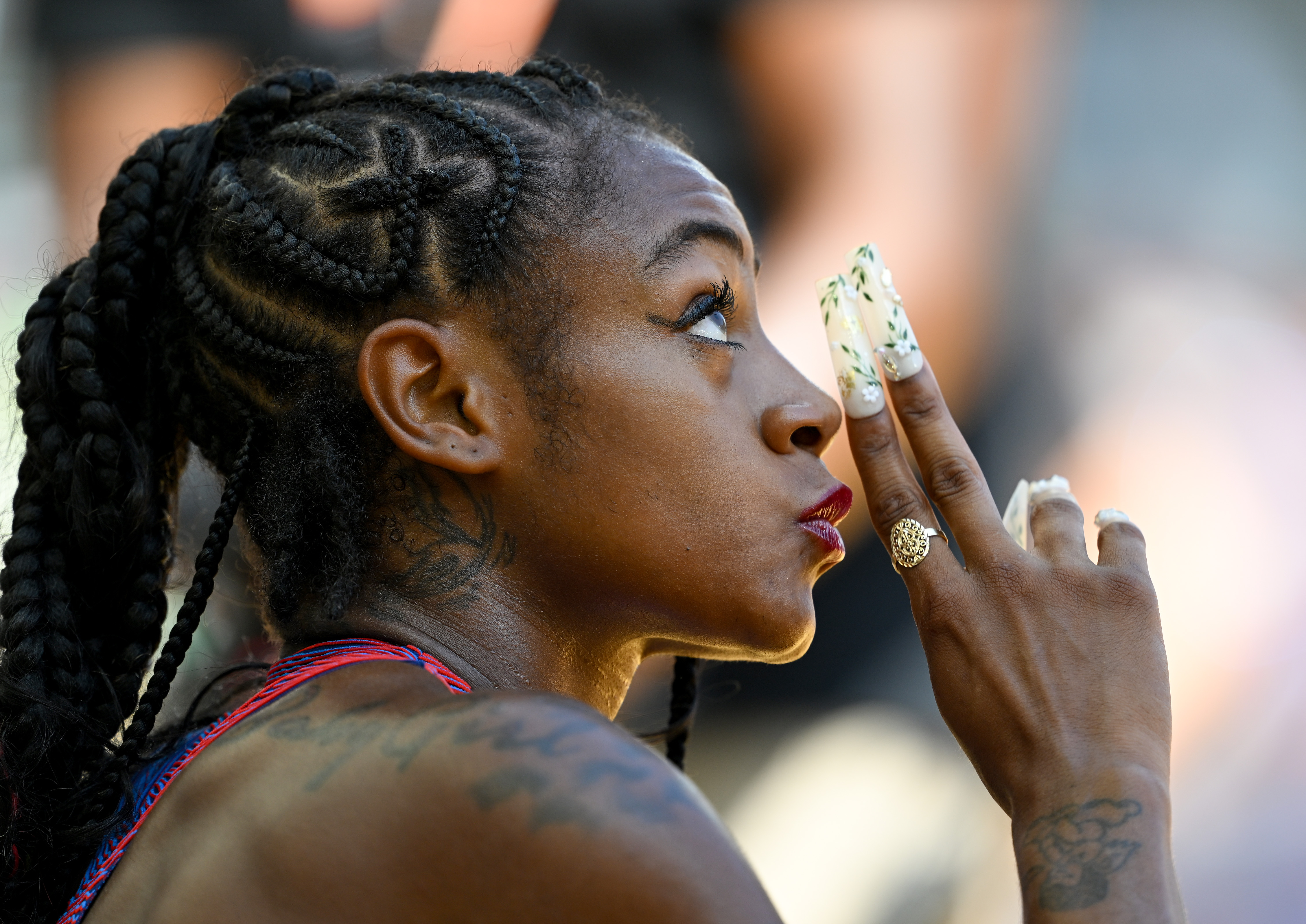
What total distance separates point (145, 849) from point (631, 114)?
58.2 inches

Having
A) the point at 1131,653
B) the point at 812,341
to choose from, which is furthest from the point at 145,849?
the point at 812,341

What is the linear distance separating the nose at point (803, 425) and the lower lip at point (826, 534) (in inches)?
4.7

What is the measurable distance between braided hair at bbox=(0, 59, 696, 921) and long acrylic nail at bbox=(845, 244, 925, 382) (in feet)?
1.60

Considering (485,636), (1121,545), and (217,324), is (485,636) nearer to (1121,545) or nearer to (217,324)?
(217,324)

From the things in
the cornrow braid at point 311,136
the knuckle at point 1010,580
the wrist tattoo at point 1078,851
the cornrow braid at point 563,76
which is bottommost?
the wrist tattoo at point 1078,851

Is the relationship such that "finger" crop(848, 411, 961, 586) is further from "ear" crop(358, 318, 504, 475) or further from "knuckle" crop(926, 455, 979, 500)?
"ear" crop(358, 318, 504, 475)

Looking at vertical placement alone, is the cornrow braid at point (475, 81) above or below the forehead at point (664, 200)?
above

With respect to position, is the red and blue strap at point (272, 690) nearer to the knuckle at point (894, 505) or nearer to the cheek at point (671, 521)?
the cheek at point (671, 521)

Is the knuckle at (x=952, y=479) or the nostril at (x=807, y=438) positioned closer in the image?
the nostril at (x=807, y=438)

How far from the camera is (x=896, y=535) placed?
6.53ft

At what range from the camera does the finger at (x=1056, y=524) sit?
1886 millimetres

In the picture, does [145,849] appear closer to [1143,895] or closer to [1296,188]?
[1143,895]

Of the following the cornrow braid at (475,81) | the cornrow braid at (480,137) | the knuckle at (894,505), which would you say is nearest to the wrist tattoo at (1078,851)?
the knuckle at (894,505)

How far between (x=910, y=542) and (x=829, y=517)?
179 mm
